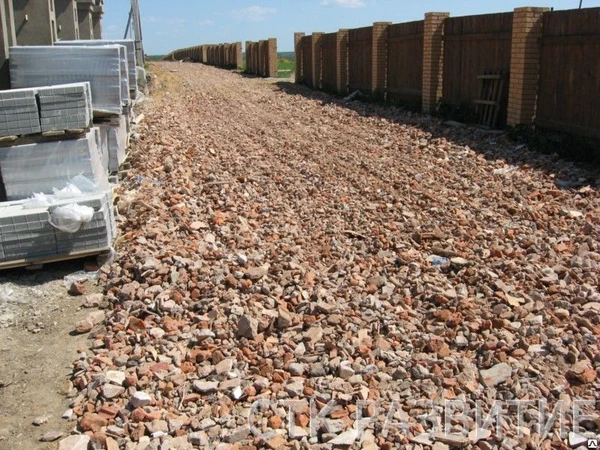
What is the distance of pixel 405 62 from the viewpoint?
16375 millimetres

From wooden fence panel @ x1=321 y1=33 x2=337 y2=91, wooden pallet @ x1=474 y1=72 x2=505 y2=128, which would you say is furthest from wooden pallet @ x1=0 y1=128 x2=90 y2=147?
wooden fence panel @ x1=321 y1=33 x2=337 y2=91

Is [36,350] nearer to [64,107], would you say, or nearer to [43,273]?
[43,273]

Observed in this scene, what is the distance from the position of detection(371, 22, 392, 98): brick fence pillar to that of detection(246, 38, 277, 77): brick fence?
58.2 feet

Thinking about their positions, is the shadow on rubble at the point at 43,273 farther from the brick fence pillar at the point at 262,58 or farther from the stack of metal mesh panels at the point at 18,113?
the brick fence pillar at the point at 262,58

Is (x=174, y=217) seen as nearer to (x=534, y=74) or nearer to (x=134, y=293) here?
(x=134, y=293)

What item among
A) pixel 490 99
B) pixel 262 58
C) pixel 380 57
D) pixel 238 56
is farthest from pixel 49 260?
pixel 238 56

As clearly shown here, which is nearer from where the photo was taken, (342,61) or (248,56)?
(342,61)

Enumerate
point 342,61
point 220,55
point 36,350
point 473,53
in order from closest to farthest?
point 36,350 → point 473,53 → point 342,61 → point 220,55

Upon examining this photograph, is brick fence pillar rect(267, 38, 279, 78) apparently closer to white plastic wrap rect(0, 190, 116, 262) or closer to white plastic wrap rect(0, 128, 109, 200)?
white plastic wrap rect(0, 128, 109, 200)

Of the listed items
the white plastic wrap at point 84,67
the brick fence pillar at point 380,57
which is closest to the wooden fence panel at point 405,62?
the brick fence pillar at point 380,57

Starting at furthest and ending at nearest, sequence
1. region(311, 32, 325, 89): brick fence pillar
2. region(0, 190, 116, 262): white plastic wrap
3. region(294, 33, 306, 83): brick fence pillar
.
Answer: region(294, 33, 306, 83): brick fence pillar, region(311, 32, 325, 89): brick fence pillar, region(0, 190, 116, 262): white plastic wrap

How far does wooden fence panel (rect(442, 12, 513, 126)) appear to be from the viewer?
38.8ft

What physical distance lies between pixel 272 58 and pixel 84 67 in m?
27.7

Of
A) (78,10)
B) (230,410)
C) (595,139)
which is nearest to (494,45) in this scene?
(595,139)
